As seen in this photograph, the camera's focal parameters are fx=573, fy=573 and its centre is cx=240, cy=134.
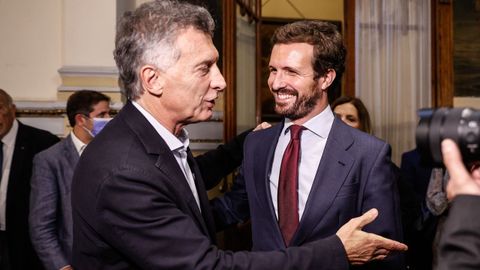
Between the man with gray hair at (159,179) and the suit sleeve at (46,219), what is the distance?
1.26 m

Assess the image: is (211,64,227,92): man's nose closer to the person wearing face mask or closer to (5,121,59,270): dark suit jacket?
the person wearing face mask

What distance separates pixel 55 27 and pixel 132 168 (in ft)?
10.1

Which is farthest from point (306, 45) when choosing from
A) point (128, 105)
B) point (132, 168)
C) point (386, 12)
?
point (386, 12)

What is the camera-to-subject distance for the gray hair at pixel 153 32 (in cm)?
165

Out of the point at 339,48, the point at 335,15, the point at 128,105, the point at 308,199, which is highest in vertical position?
the point at 335,15

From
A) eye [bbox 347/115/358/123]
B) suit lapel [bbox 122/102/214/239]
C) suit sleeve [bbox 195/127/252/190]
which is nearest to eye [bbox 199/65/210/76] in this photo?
suit lapel [bbox 122/102/214/239]

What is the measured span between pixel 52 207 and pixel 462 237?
2247mm

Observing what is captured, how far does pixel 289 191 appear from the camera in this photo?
6.63 ft

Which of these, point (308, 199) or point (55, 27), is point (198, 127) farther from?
point (308, 199)

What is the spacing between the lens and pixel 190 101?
1.71m

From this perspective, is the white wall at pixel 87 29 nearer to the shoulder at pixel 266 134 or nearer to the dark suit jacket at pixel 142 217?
the shoulder at pixel 266 134

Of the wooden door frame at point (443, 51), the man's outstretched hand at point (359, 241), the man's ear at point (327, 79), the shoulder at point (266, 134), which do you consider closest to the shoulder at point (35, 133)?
the shoulder at point (266, 134)

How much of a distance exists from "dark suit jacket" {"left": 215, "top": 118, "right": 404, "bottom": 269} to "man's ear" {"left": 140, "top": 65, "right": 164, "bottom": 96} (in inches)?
23.9

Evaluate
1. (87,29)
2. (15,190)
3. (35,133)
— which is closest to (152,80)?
(15,190)
